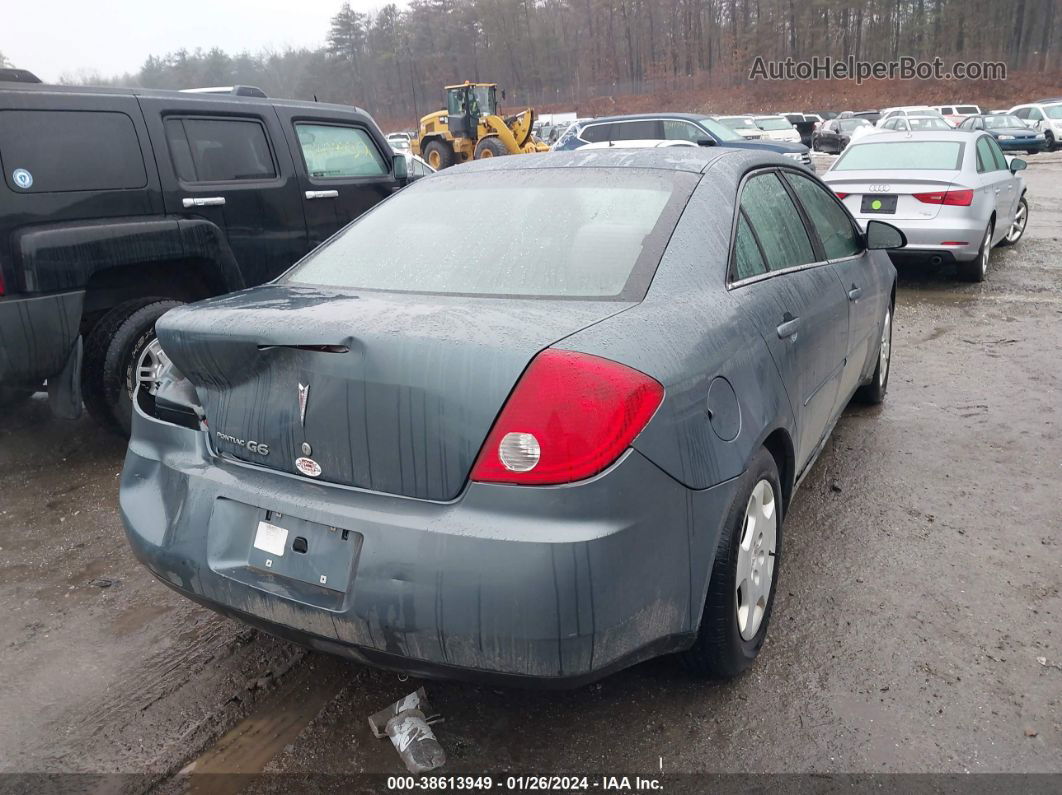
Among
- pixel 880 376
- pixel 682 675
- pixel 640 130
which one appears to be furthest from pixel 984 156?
pixel 640 130

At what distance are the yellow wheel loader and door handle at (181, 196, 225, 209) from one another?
56.5ft

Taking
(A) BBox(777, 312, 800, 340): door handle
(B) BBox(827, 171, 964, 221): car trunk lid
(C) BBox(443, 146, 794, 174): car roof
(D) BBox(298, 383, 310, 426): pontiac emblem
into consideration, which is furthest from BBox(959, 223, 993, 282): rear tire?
(D) BBox(298, 383, 310, 426): pontiac emblem

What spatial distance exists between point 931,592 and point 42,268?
4.24 meters

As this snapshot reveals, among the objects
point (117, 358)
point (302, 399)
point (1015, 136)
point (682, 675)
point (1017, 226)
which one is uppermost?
point (302, 399)

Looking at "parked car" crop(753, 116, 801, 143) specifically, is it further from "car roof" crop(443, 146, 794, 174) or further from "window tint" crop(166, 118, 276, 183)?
"car roof" crop(443, 146, 794, 174)

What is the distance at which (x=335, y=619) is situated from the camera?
1993mm

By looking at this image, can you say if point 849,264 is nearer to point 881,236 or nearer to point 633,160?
point 881,236

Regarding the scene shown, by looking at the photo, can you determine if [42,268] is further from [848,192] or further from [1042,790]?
[848,192]

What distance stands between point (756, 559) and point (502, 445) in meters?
1.11

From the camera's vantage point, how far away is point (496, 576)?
184cm

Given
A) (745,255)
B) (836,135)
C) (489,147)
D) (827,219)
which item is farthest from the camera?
(836,135)

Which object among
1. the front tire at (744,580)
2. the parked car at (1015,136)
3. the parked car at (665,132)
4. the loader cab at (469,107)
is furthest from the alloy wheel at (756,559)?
Answer: the parked car at (1015,136)

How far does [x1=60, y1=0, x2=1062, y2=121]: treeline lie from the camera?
228 ft

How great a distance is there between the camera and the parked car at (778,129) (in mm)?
25680
